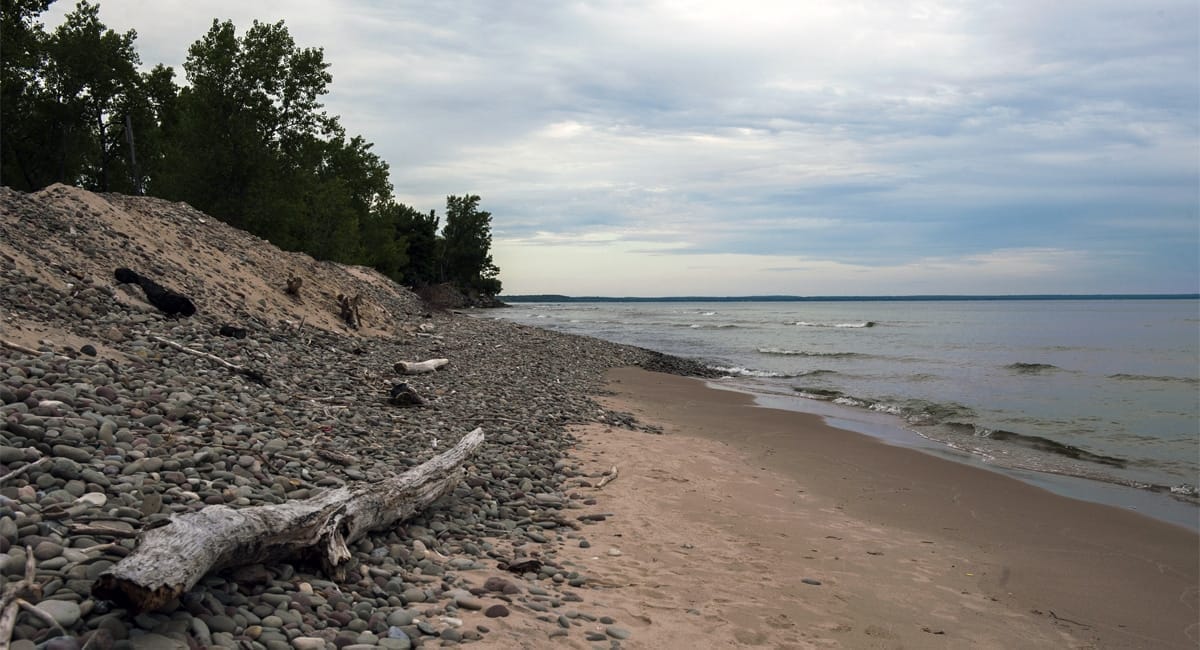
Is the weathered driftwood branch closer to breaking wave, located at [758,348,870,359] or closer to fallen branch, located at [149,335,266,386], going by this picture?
fallen branch, located at [149,335,266,386]

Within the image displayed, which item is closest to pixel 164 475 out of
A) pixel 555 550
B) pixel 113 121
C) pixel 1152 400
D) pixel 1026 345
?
pixel 555 550

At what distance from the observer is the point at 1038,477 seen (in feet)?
38.6

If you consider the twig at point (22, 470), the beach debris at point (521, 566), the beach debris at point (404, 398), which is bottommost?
the beach debris at point (521, 566)

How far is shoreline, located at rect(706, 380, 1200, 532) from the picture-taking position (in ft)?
33.0

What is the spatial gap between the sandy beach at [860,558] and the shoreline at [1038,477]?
494 millimetres

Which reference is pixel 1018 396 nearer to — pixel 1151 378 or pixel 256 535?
pixel 1151 378

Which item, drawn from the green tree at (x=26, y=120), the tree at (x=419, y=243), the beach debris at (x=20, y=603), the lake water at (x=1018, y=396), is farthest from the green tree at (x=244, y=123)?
the tree at (x=419, y=243)

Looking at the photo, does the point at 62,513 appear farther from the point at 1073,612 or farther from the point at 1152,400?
the point at 1152,400

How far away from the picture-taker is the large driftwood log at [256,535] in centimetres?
358

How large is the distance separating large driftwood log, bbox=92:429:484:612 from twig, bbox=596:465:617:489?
2506 mm

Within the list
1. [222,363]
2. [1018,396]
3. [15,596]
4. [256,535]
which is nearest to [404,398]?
[222,363]

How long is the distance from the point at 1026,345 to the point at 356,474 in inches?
1845

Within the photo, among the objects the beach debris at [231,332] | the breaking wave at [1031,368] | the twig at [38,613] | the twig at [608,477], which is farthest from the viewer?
the breaking wave at [1031,368]

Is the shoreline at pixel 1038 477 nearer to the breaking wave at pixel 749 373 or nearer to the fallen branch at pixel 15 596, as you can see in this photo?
the breaking wave at pixel 749 373
